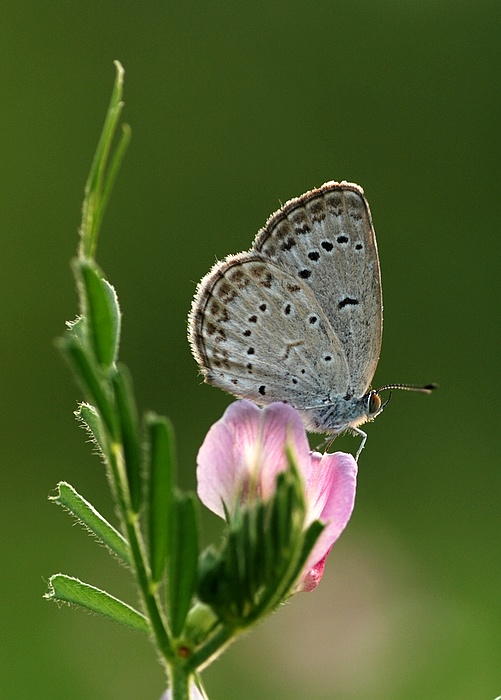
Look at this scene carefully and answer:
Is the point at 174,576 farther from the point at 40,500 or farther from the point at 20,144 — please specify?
the point at 20,144

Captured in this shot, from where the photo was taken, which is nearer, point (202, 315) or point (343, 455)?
point (343, 455)

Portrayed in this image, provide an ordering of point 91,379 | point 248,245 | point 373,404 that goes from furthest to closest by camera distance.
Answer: point 248,245, point 373,404, point 91,379

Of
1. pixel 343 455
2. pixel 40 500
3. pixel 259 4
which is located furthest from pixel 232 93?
pixel 343 455

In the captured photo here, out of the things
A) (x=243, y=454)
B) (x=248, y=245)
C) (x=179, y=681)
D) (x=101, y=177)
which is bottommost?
(x=179, y=681)

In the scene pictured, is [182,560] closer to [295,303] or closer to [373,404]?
[295,303]

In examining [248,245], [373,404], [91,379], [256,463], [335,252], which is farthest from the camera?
[248,245]

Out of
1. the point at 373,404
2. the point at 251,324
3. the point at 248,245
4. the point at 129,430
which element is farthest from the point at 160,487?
the point at 248,245
